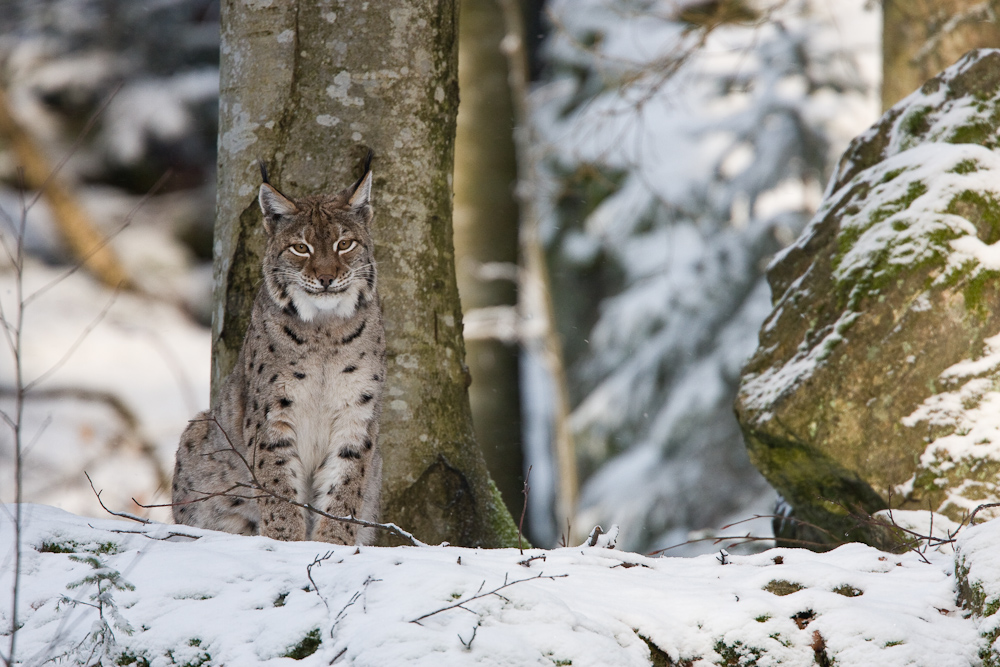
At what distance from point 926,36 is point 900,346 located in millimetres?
2943

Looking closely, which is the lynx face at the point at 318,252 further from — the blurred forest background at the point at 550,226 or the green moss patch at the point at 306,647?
the blurred forest background at the point at 550,226

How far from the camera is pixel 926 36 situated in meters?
6.01

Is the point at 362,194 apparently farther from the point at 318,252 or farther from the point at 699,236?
the point at 699,236

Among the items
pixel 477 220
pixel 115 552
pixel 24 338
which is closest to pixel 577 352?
pixel 477 220

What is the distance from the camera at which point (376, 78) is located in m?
4.29

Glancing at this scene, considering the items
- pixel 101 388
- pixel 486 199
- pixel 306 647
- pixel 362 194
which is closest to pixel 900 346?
pixel 362 194

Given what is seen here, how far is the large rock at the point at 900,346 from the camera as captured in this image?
3857 mm

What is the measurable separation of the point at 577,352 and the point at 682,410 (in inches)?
133

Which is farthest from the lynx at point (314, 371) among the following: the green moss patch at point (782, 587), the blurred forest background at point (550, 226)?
the blurred forest background at point (550, 226)

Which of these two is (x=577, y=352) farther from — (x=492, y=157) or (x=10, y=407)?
(x=10, y=407)

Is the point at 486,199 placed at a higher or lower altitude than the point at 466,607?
higher

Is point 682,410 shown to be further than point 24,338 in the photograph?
No

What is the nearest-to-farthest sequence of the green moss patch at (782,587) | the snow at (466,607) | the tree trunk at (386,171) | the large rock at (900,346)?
the snow at (466,607), the green moss patch at (782,587), the large rock at (900,346), the tree trunk at (386,171)

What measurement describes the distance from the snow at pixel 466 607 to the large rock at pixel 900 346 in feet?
3.48
